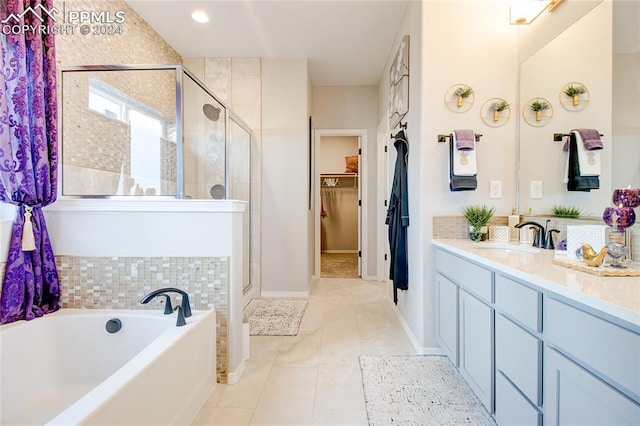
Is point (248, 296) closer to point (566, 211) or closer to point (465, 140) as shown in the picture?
point (465, 140)

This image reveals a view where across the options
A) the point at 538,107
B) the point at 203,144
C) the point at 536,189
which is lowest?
the point at 536,189

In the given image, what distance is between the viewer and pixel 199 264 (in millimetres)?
1752

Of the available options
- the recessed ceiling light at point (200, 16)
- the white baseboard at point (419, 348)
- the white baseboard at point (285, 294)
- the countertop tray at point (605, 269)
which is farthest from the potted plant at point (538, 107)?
the recessed ceiling light at point (200, 16)

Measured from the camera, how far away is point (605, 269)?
1.11 meters

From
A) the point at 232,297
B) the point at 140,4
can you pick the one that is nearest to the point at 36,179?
the point at 232,297

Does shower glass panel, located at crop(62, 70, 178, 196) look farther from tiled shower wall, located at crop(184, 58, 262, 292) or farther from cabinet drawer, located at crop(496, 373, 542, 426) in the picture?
cabinet drawer, located at crop(496, 373, 542, 426)

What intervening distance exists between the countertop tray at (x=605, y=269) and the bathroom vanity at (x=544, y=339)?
0.09 feet

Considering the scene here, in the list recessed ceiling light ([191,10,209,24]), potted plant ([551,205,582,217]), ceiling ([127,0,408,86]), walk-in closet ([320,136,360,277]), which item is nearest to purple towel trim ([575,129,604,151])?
potted plant ([551,205,582,217])

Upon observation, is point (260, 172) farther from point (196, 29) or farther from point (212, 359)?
point (212, 359)

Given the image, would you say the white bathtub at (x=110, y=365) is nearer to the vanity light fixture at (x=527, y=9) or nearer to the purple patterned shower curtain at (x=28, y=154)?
the purple patterned shower curtain at (x=28, y=154)

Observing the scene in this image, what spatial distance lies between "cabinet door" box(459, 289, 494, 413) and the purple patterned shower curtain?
7.78 ft

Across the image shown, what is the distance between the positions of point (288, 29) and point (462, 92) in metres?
1.91

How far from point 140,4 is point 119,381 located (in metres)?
3.19

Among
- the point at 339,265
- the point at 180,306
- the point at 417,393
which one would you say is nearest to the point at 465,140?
the point at 417,393
